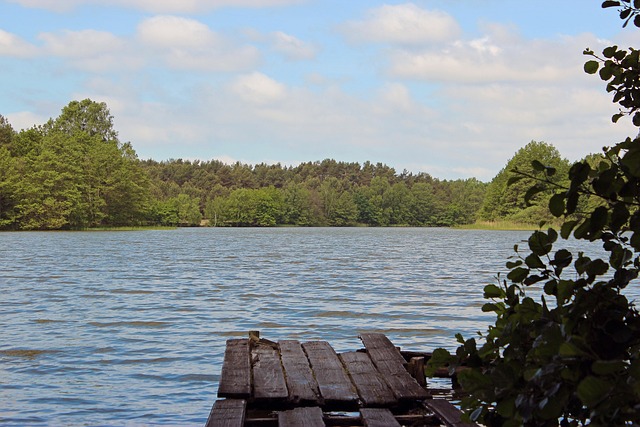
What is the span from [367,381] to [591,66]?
4.11 meters

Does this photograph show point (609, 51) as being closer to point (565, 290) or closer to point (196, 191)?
point (565, 290)

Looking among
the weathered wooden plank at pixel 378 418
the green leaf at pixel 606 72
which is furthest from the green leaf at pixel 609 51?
the weathered wooden plank at pixel 378 418

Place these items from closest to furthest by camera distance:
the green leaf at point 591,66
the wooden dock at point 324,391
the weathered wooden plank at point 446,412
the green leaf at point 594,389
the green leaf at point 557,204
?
the green leaf at point 594,389
the green leaf at point 557,204
the green leaf at point 591,66
the weathered wooden plank at point 446,412
the wooden dock at point 324,391

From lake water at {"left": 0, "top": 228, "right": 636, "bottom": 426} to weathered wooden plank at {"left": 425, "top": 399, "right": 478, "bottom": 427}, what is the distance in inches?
98.7

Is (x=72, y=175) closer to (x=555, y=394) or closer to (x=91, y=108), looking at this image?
(x=91, y=108)

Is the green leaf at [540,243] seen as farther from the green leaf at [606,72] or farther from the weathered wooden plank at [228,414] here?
the weathered wooden plank at [228,414]

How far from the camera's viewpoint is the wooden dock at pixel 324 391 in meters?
5.01

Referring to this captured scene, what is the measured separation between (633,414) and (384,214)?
161 meters

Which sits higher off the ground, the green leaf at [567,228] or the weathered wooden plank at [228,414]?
the green leaf at [567,228]

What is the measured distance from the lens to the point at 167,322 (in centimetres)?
1372

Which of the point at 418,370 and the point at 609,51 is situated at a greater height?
the point at 609,51

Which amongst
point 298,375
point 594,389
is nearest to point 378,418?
point 298,375

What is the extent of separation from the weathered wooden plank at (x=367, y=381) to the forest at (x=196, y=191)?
3.82m

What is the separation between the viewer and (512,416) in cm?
168
